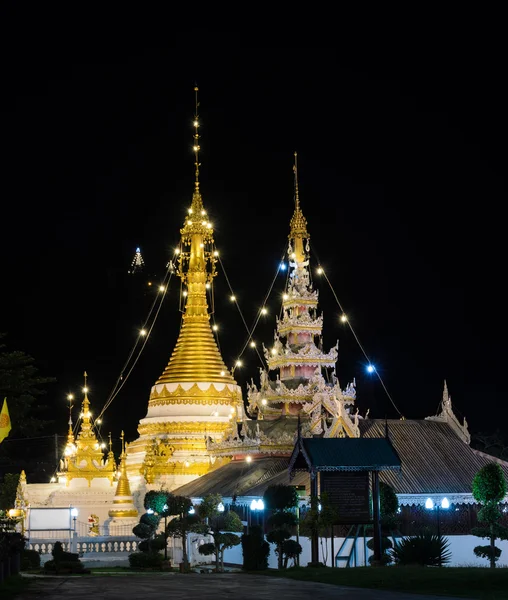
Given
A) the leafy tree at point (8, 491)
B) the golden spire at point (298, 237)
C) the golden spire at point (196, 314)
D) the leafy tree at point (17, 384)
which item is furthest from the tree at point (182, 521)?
the leafy tree at point (17, 384)

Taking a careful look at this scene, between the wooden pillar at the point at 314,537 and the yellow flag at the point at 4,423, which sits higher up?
the yellow flag at the point at 4,423

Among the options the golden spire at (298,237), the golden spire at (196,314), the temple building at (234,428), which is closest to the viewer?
the temple building at (234,428)

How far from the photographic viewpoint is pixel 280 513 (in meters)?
33.4

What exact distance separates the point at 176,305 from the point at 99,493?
2404 centimetres

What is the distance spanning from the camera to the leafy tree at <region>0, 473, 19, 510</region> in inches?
2405

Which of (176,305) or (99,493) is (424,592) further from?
(176,305)

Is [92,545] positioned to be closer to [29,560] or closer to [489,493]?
Result: [29,560]

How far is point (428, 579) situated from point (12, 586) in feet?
29.0

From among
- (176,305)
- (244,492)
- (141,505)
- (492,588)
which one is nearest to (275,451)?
(244,492)

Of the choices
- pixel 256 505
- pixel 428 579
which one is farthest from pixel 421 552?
pixel 256 505

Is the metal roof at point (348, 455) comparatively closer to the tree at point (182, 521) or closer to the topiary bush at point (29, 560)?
the tree at point (182, 521)

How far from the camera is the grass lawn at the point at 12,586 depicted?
2355 centimetres

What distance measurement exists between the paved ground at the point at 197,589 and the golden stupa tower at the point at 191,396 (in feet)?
84.1

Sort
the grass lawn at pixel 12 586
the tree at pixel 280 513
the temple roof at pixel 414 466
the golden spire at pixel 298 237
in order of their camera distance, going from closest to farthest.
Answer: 1. the grass lawn at pixel 12 586
2. the tree at pixel 280 513
3. the temple roof at pixel 414 466
4. the golden spire at pixel 298 237
